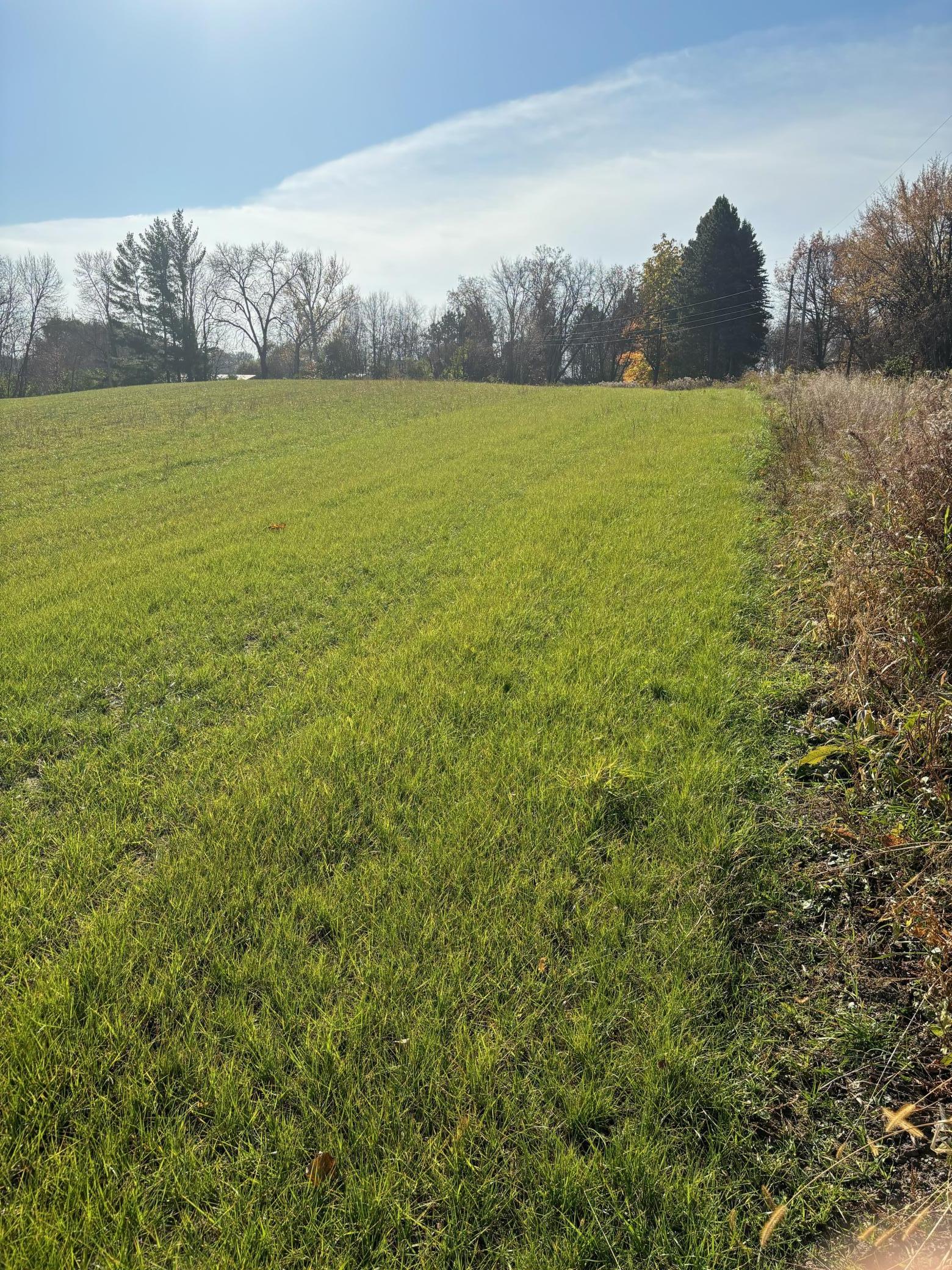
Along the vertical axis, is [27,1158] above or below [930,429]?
below

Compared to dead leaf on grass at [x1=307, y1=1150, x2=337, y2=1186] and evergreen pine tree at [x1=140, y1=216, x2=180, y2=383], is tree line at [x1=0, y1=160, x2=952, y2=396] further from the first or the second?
dead leaf on grass at [x1=307, y1=1150, x2=337, y2=1186]

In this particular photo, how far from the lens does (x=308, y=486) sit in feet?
41.8

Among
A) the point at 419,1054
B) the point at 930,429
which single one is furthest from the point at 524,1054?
the point at 930,429

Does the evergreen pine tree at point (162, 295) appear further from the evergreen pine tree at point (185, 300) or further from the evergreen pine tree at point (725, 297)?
the evergreen pine tree at point (725, 297)

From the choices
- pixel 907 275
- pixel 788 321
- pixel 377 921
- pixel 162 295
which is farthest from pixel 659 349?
pixel 377 921

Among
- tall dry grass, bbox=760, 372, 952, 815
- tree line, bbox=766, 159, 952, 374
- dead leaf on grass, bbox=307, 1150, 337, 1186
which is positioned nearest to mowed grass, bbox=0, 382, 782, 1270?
dead leaf on grass, bbox=307, 1150, 337, 1186

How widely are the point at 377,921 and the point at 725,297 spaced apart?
5583cm

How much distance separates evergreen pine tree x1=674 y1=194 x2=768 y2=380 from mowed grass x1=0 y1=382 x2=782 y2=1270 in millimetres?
48646

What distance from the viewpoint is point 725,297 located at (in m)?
47.1

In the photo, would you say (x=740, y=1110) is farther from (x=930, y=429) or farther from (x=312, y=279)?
(x=312, y=279)

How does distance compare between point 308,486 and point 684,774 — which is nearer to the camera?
point 684,774

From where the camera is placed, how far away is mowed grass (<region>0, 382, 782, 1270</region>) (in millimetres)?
1665

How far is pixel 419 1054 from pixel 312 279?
2935 inches

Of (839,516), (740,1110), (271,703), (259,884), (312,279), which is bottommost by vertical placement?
(740,1110)
